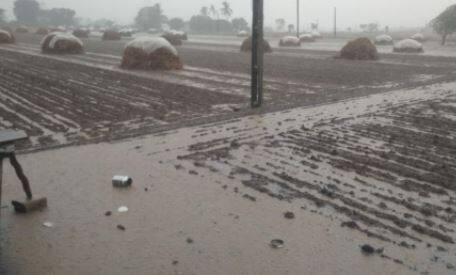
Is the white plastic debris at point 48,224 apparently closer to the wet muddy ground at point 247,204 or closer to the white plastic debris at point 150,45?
the wet muddy ground at point 247,204

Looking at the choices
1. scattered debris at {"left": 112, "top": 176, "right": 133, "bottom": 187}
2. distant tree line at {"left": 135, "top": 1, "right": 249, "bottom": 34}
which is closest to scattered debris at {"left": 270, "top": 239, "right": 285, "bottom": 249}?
scattered debris at {"left": 112, "top": 176, "right": 133, "bottom": 187}

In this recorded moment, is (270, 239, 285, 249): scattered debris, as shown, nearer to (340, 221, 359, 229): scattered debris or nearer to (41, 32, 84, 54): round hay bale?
(340, 221, 359, 229): scattered debris

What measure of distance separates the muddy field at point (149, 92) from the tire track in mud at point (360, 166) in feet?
4.34

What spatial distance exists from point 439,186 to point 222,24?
286 ft

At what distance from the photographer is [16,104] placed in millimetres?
8945

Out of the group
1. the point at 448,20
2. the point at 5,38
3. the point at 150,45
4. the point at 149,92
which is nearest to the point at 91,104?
the point at 149,92

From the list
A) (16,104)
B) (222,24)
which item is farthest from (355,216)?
(222,24)

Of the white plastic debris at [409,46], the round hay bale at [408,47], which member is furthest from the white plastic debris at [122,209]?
the white plastic debris at [409,46]

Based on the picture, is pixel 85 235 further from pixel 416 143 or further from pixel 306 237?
pixel 416 143

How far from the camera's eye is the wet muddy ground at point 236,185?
3.54 metres

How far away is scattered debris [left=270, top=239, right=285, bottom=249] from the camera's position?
12.0 ft

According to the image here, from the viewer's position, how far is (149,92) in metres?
10.5

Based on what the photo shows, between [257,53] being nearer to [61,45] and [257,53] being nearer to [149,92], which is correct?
[149,92]

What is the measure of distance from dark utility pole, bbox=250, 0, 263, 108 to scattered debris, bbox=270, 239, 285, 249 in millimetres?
5396
